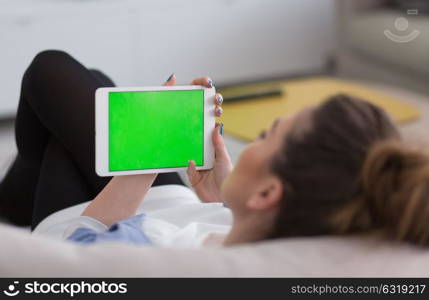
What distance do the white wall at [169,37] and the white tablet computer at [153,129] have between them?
2.24 meters

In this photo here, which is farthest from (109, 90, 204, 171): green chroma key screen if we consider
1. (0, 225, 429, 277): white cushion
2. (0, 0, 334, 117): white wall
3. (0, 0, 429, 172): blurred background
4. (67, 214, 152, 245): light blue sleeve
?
(0, 0, 334, 117): white wall

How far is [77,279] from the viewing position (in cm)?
74

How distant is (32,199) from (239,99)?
1.12 metres

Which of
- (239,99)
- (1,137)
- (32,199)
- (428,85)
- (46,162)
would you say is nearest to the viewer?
(46,162)

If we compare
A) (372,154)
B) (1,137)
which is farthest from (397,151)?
(1,137)

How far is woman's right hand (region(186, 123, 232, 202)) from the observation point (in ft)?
4.17

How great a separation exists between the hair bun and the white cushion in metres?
0.03

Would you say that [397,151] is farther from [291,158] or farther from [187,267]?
[187,267]

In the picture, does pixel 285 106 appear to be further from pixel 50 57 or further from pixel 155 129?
pixel 155 129

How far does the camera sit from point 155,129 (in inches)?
49.7

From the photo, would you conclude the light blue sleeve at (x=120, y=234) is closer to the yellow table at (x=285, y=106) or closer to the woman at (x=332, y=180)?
the woman at (x=332, y=180)

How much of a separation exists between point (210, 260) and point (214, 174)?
1.91ft

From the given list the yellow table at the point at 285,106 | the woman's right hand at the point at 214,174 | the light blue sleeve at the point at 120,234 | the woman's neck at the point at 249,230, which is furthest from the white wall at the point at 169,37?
the woman's neck at the point at 249,230

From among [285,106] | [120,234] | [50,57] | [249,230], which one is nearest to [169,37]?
[285,106]
